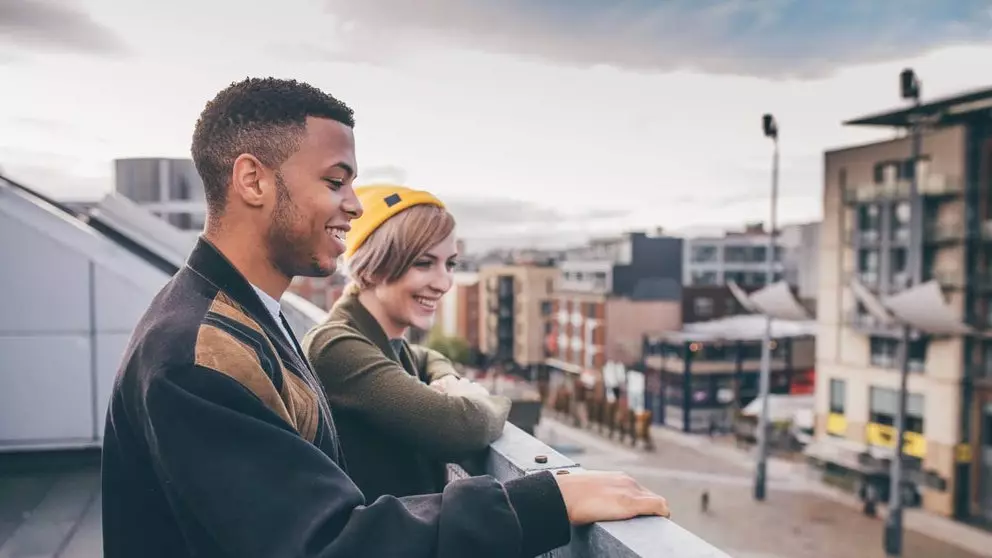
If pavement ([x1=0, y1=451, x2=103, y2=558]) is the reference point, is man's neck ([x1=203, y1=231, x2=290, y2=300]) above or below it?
above

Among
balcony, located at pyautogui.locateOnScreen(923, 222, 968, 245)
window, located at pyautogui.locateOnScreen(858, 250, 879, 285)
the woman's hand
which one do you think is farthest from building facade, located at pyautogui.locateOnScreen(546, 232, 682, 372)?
the woman's hand

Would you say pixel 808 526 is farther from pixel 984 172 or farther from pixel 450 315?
pixel 450 315

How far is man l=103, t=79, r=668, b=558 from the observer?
1028mm

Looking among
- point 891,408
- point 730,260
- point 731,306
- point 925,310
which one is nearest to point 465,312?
point 730,260

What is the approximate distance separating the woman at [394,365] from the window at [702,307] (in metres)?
41.9

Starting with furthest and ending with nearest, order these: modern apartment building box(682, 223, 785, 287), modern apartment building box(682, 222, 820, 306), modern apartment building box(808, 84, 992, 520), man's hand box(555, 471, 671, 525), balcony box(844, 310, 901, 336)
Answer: modern apartment building box(682, 223, 785, 287)
modern apartment building box(682, 222, 820, 306)
balcony box(844, 310, 901, 336)
modern apartment building box(808, 84, 992, 520)
man's hand box(555, 471, 671, 525)

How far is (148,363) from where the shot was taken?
3.49 feet

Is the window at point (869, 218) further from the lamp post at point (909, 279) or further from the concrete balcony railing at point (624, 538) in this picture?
the concrete balcony railing at point (624, 538)

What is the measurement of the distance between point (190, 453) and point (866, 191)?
26442mm

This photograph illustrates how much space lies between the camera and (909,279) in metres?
23.3

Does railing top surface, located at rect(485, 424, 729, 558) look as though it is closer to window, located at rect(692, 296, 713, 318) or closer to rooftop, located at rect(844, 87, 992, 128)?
rooftop, located at rect(844, 87, 992, 128)

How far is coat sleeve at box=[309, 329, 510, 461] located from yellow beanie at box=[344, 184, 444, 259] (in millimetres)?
332

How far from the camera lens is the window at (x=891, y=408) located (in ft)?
75.5

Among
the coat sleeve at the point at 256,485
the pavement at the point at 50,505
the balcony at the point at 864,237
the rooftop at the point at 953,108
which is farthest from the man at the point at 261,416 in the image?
the balcony at the point at 864,237
